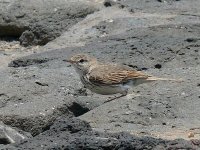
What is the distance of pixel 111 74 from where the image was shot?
8.38 m

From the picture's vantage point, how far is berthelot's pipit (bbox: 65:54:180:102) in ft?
25.5

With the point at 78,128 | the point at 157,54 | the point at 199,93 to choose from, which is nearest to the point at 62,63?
the point at 157,54

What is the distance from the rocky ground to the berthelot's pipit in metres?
0.08

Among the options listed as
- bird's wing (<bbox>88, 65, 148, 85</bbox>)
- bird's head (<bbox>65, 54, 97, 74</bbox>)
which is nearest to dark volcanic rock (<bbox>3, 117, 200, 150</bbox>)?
bird's wing (<bbox>88, 65, 148, 85</bbox>)

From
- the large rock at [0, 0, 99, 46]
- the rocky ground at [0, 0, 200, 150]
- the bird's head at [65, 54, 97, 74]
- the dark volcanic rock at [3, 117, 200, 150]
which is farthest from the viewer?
the large rock at [0, 0, 99, 46]

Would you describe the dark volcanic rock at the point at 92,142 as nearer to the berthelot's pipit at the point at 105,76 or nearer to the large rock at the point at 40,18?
the berthelot's pipit at the point at 105,76

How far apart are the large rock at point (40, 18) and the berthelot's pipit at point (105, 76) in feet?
2.33

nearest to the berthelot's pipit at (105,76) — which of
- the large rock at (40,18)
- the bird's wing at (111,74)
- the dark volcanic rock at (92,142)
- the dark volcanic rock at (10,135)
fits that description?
the bird's wing at (111,74)

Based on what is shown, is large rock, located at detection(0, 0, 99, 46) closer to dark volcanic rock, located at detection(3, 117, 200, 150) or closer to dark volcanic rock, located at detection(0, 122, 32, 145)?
dark volcanic rock, located at detection(0, 122, 32, 145)

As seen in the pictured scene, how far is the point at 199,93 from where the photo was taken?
267 inches

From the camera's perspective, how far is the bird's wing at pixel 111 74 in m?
7.87

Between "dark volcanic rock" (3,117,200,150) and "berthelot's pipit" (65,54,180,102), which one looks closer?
"dark volcanic rock" (3,117,200,150)

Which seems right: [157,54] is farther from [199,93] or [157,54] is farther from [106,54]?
[199,93]

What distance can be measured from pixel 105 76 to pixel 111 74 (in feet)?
0.50
